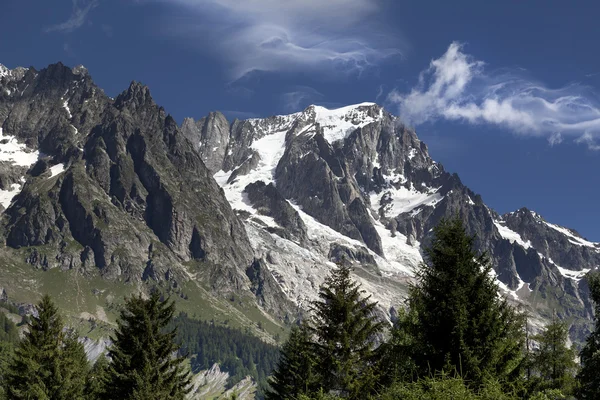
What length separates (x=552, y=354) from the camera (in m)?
43.5

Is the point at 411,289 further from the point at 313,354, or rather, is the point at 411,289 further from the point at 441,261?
the point at 313,354

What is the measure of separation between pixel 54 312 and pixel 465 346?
33.3 meters

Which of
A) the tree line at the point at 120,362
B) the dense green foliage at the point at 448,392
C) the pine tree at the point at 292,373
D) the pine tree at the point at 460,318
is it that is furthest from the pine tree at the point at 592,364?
the tree line at the point at 120,362

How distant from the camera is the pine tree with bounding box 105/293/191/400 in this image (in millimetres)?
39562

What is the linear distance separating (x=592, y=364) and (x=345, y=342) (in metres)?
12.9

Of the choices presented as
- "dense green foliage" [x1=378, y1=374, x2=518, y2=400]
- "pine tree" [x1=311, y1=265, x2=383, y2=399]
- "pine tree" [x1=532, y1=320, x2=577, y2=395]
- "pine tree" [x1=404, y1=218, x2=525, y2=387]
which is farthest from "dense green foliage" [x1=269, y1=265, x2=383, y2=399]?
"pine tree" [x1=532, y1=320, x2=577, y2=395]

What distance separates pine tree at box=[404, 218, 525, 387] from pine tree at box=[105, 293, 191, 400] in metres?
16.9

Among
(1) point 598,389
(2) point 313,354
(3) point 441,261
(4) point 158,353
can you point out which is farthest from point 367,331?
(4) point 158,353

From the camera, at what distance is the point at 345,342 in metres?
33.5

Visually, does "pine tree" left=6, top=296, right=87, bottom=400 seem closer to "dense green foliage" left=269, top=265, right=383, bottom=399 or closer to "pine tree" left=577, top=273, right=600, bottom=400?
"dense green foliage" left=269, top=265, right=383, bottom=399

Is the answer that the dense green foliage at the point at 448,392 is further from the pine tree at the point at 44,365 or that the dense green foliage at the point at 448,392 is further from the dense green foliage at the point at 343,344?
the pine tree at the point at 44,365

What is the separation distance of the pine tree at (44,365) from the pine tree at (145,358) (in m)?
6.39

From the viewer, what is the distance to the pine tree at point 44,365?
45.4m

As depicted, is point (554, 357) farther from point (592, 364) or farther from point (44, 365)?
point (44, 365)
